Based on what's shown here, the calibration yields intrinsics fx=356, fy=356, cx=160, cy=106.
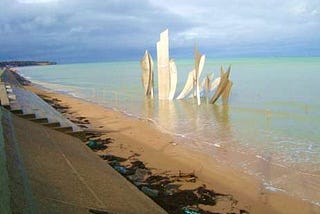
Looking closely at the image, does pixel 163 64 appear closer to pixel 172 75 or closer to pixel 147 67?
pixel 172 75

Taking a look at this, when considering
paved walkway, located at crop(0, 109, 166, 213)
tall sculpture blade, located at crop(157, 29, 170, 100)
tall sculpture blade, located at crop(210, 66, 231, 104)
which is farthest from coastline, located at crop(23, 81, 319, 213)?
tall sculpture blade, located at crop(157, 29, 170, 100)

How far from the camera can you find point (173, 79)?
1075 inches

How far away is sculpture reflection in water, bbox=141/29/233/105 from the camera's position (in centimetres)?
2399

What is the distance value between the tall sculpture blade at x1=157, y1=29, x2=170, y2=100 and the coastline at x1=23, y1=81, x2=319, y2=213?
9.56 m

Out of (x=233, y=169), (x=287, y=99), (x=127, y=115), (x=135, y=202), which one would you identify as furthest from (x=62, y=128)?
(x=287, y=99)

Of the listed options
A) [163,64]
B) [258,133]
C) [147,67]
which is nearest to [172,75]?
[163,64]

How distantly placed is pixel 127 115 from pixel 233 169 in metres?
11.7

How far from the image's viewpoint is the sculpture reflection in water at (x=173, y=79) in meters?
24.0

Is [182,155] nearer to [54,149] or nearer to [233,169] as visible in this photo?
[233,169]

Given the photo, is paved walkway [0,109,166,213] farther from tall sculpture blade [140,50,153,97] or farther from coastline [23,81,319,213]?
tall sculpture blade [140,50,153,97]

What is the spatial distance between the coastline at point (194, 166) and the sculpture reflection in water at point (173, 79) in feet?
25.9

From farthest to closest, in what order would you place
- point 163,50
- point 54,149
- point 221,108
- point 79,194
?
point 163,50 → point 221,108 → point 54,149 → point 79,194

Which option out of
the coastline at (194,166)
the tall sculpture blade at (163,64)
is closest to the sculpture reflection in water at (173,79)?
the tall sculpture blade at (163,64)

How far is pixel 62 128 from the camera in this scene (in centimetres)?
1195
